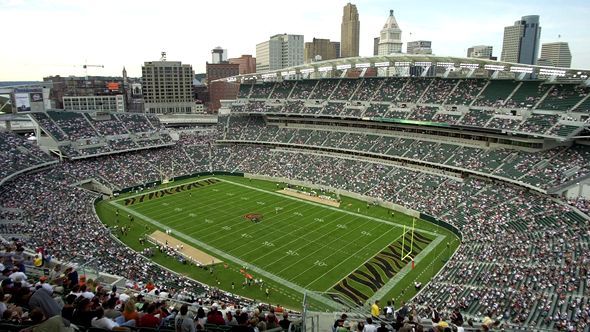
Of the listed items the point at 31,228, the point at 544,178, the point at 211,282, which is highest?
the point at 544,178

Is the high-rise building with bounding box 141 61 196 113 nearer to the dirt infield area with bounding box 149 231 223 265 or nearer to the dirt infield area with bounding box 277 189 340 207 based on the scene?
the dirt infield area with bounding box 277 189 340 207

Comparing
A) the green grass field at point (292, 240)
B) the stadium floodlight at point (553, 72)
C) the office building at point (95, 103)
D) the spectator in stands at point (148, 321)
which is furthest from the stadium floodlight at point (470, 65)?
the office building at point (95, 103)

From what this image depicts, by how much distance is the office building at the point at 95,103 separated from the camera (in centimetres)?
12962

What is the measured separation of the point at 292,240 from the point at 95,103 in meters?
121

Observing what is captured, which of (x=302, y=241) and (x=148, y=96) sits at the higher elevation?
(x=148, y=96)

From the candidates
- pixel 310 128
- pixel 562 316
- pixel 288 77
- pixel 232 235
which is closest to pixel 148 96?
pixel 288 77

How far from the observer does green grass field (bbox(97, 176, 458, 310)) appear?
93.5ft

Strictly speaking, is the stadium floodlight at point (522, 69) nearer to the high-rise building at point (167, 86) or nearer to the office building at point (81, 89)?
the high-rise building at point (167, 86)

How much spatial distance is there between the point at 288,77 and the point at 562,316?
207 ft

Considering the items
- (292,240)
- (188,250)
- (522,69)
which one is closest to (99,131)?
(188,250)

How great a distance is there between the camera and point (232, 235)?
3744cm

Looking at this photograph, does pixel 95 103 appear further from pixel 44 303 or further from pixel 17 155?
pixel 44 303

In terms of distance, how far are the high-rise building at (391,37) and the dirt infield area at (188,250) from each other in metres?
172

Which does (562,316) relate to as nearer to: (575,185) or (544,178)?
(575,185)
